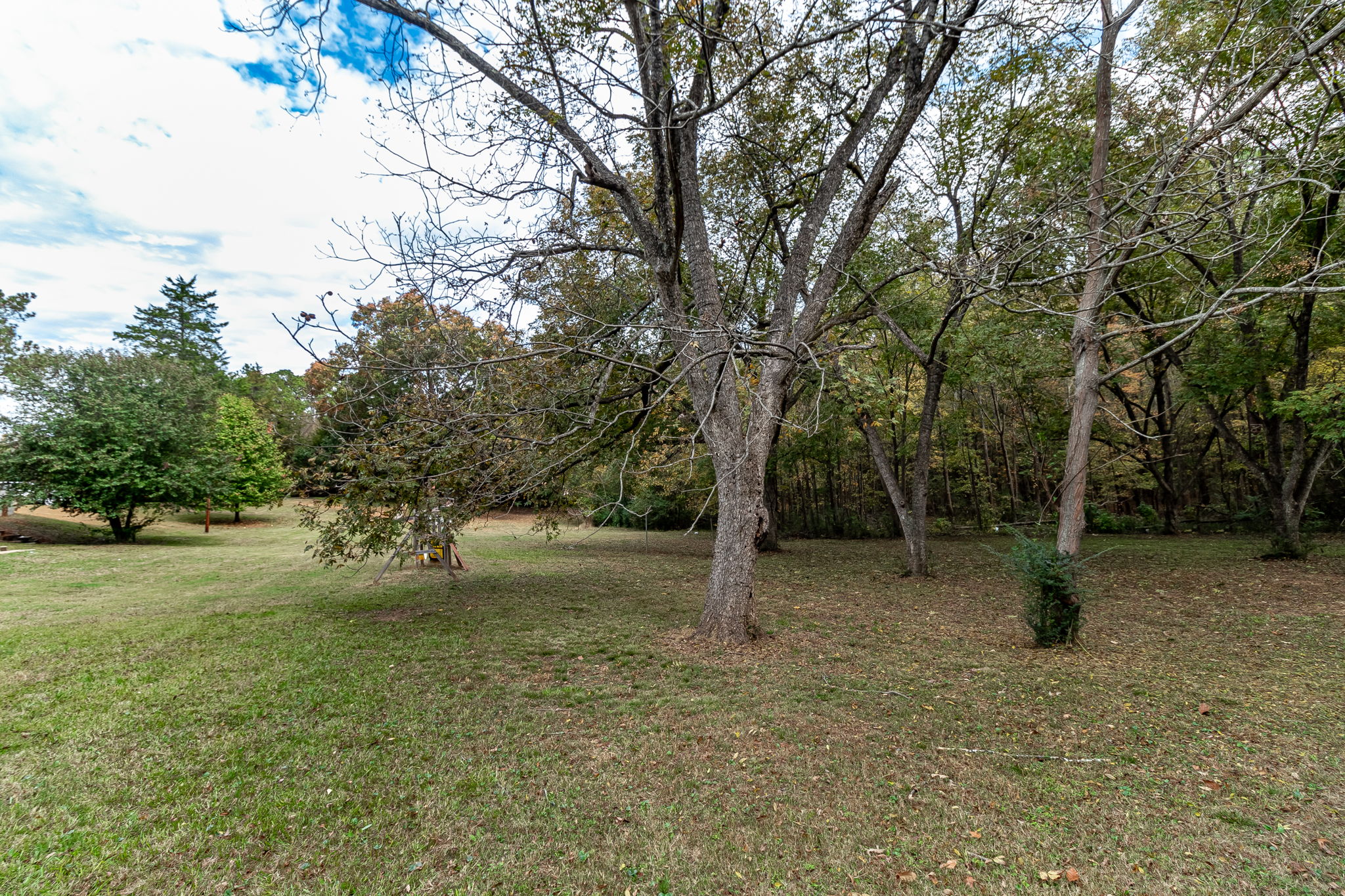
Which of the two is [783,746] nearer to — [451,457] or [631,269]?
[451,457]

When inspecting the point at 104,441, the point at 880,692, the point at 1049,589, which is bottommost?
the point at 880,692

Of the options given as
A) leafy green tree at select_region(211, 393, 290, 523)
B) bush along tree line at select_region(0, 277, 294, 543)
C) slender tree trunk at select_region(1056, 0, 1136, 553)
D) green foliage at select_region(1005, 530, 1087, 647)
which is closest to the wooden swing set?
green foliage at select_region(1005, 530, 1087, 647)

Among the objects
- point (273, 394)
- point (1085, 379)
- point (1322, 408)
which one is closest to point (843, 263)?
point (1085, 379)

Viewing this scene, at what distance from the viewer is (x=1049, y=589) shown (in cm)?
609

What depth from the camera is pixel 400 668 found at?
19.1 feet

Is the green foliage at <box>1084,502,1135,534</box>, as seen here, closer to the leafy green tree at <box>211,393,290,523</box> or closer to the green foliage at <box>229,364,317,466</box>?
the green foliage at <box>229,364,317,466</box>

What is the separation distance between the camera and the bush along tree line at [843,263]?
15.4ft

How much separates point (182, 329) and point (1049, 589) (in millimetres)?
47226

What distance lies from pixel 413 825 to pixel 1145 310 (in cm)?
1808

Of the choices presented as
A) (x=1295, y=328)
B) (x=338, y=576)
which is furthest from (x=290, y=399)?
(x=1295, y=328)

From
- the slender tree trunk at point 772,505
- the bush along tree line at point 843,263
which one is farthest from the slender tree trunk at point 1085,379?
the slender tree trunk at point 772,505

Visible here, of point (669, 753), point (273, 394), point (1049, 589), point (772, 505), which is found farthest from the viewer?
point (273, 394)

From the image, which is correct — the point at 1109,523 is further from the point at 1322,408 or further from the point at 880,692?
the point at 880,692

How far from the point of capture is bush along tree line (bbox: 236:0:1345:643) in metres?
4.68
